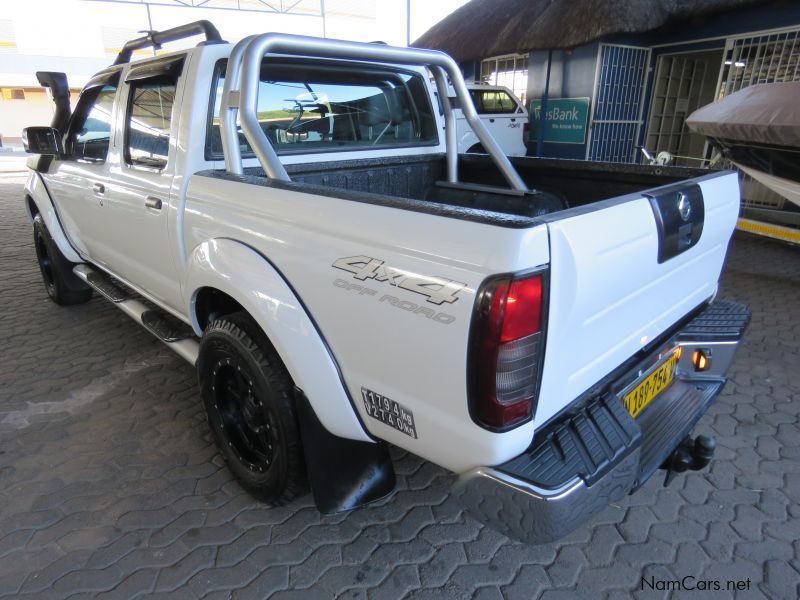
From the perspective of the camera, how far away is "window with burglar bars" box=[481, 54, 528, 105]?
12.8 meters

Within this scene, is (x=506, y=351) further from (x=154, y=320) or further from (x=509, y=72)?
(x=509, y=72)

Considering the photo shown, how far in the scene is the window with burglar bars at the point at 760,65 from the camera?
26.2ft

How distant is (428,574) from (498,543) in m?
0.34

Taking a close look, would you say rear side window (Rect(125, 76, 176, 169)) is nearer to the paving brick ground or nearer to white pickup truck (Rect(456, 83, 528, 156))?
the paving brick ground

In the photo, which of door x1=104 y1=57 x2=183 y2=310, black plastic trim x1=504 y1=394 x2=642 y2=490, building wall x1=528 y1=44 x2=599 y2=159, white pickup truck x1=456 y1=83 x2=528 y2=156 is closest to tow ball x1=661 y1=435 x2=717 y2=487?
black plastic trim x1=504 y1=394 x2=642 y2=490

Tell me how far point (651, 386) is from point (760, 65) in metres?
9.03

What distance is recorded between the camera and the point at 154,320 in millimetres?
3045

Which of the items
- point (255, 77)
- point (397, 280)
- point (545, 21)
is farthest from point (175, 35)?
point (545, 21)

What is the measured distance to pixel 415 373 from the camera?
4.89 ft

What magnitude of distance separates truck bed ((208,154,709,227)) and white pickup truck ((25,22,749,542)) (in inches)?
0.5

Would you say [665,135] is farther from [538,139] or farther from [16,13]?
[16,13]

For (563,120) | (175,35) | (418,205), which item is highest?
(175,35)

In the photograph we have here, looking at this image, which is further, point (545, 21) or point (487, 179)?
point (545, 21)

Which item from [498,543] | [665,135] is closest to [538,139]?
[665,135]
